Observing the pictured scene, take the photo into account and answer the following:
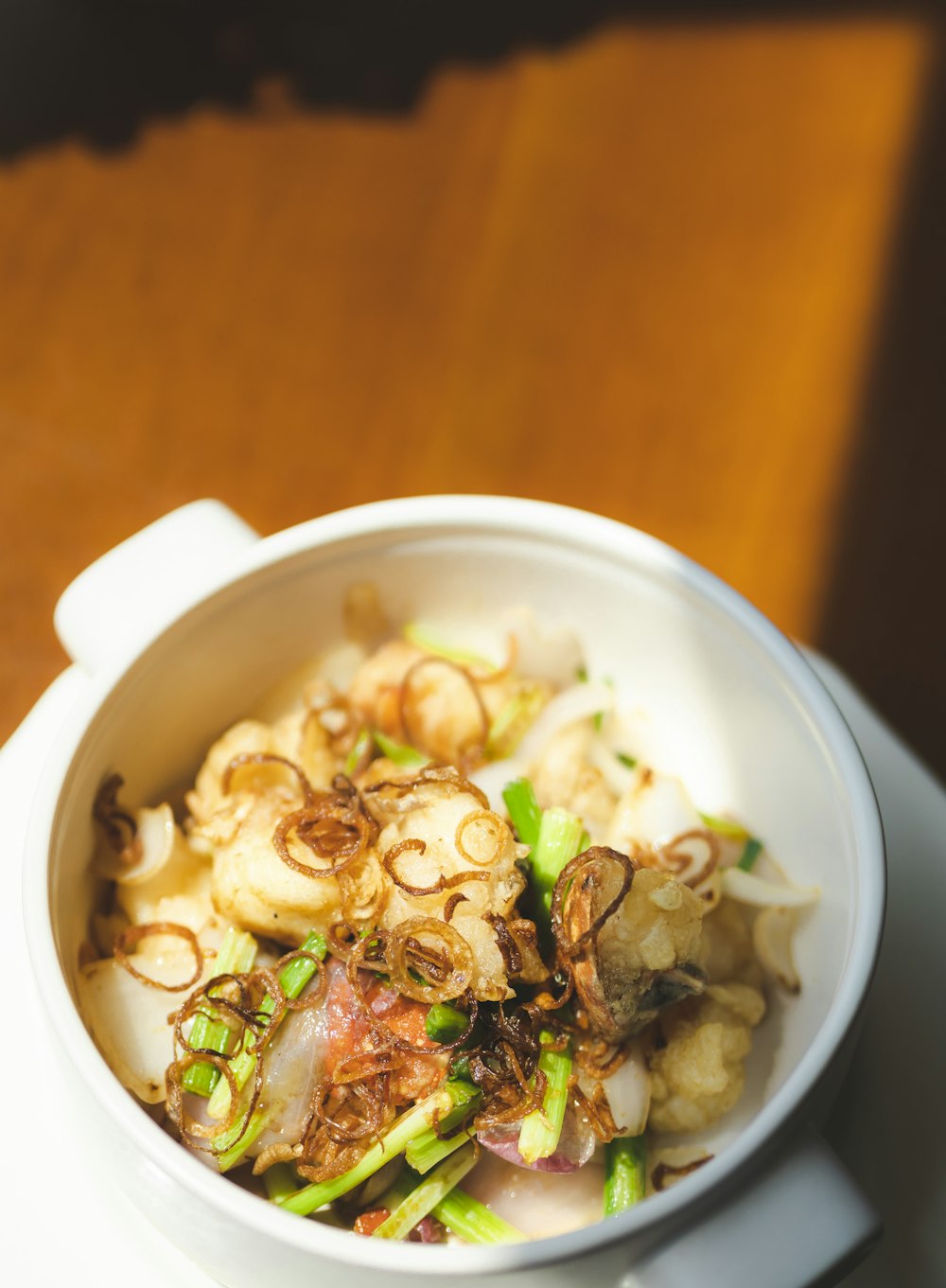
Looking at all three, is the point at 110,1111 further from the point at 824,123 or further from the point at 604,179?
the point at 824,123

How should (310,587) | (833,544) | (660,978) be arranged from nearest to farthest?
(660,978)
(310,587)
(833,544)

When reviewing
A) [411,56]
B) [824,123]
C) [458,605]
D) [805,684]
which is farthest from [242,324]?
[805,684]

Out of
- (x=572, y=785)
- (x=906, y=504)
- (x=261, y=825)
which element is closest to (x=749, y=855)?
(x=572, y=785)

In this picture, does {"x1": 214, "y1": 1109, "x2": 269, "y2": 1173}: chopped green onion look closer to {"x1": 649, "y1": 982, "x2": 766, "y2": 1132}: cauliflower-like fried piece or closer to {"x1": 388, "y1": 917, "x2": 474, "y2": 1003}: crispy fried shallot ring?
{"x1": 388, "y1": 917, "x2": 474, "y2": 1003}: crispy fried shallot ring

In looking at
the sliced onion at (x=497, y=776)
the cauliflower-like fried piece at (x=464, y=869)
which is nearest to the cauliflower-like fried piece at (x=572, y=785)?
the sliced onion at (x=497, y=776)

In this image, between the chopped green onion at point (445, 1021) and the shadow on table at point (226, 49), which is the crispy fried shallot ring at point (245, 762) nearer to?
the chopped green onion at point (445, 1021)

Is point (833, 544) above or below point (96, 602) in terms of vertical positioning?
above
